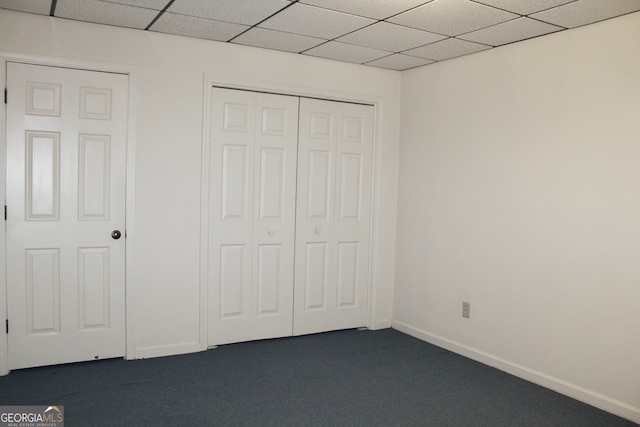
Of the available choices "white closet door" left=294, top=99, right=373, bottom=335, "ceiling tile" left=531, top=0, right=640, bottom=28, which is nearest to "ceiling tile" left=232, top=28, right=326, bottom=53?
"white closet door" left=294, top=99, right=373, bottom=335

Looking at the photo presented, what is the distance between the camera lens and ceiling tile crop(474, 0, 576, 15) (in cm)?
302

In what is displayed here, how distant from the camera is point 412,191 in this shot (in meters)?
4.91

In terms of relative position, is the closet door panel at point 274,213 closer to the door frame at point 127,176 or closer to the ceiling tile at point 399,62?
the ceiling tile at point 399,62

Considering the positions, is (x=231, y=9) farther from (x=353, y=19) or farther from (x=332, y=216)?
(x=332, y=216)

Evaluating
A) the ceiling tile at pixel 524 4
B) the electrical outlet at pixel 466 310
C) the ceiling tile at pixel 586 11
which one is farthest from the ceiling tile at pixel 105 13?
the electrical outlet at pixel 466 310

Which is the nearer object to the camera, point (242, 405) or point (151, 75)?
point (242, 405)

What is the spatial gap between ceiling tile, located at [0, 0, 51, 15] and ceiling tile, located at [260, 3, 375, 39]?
1371 mm

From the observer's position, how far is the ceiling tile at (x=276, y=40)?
3908 mm

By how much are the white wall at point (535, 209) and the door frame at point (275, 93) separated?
0.29 m

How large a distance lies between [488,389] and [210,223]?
2.40 m

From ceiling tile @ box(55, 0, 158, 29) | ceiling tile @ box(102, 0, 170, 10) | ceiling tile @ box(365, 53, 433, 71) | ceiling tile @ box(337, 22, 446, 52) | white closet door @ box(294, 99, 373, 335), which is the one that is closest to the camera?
ceiling tile @ box(102, 0, 170, 10)

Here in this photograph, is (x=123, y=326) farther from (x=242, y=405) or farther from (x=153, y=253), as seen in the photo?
(x=242, y=405)

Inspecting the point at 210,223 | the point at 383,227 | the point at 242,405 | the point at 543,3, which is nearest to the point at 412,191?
the point at 383,227

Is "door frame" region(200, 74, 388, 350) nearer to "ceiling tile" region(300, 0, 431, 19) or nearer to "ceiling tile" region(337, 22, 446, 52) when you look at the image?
"ceiling tile" region(337, 22, 446, 52)
